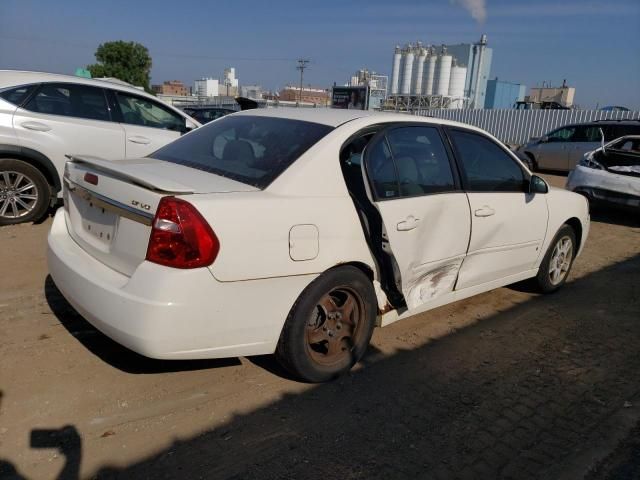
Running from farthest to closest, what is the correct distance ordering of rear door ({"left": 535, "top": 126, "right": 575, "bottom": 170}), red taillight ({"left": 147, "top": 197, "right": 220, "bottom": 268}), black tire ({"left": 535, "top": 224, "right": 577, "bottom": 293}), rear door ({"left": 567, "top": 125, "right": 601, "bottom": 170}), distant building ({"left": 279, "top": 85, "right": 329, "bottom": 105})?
distant building ({"left": 279, "top": 85, "right": 329, "bottom": 105}) < rear door ({"left": 535, "top": 126, "right": 575, "bottom": 170}) < rear door ({"left": 567, "top": 125, "right": 601, "bottom": 170}) < black tire ({"left": 535, "top": 224, "right": 577, "bottom": 293}) < red taillight ({"left": 147, "top": 197, "right": 220, "bottom": 268})

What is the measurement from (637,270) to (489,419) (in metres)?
4.42

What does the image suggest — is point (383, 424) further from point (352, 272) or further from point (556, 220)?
point (556, 220)

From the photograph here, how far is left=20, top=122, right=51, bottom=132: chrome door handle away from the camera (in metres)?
5.71

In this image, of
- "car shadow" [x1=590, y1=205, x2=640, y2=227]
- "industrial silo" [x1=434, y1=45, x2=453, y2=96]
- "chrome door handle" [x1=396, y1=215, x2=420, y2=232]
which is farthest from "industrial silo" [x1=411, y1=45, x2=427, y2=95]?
"chrome door handle" [x1=396, y1=215, x2=420, y2=232]

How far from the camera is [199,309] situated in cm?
250

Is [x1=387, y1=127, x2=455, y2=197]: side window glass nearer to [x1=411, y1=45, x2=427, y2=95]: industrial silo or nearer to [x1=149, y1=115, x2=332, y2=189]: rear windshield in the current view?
[x1=149, y1=115, x2=332, y2=189]: rear windshield

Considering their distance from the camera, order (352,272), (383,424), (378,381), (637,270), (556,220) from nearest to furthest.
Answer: (383,424) → (352,272) → (378,381) → (556,220) → (637,270)

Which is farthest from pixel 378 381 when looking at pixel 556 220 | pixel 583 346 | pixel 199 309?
pixel 556 220

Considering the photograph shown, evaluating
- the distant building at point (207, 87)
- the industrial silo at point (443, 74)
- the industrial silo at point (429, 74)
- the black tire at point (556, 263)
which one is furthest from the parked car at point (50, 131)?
the distant building at point (207, 87)

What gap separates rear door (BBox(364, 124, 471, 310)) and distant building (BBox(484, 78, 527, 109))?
52431 mm

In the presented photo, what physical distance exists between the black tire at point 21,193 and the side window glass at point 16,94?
65 centimetres

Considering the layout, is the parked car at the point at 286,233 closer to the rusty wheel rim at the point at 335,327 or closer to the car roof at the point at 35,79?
the rusty wheel rim at the point at 335,327

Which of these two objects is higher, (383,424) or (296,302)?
(296,302)

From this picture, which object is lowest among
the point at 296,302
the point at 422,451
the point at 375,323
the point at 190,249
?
the point at 422,451
